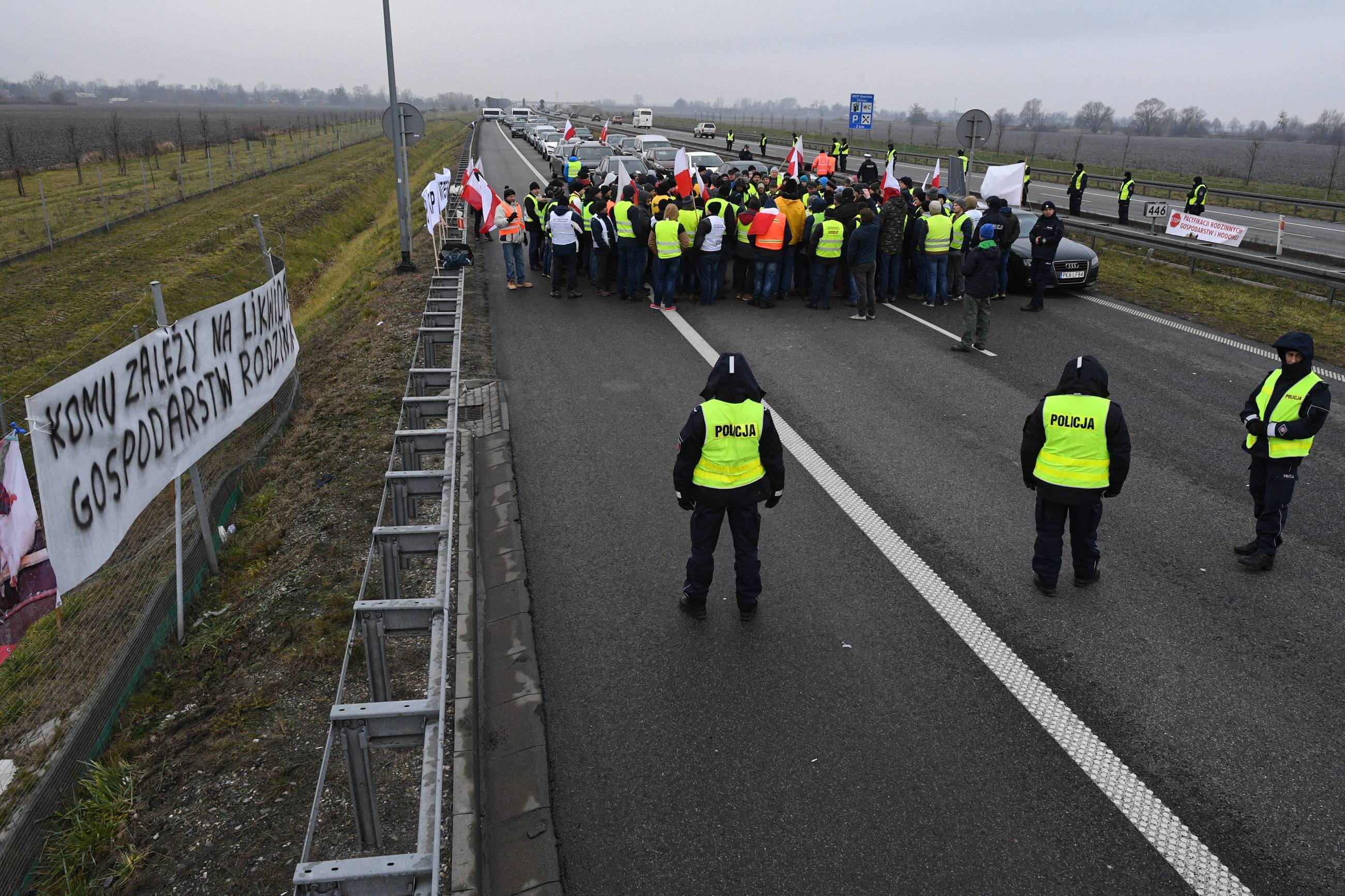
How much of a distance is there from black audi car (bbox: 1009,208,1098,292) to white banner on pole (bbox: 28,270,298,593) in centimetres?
1308

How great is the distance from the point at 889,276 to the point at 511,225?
21.8 ft

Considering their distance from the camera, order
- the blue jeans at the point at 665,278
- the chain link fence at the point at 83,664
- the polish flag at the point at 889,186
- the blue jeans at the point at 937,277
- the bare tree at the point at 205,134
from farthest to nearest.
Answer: the bare tree at the point at 205,134 → the polish flag at the point at 889,186 → the blue jeans at the point at 937,277 → the blue jeans at the point at 665,278 → the chain link fence at the point at 83,664

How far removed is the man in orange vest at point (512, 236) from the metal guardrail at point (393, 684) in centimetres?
832

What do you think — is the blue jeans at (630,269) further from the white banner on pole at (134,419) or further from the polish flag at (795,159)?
the white banner on pole at (134,419)

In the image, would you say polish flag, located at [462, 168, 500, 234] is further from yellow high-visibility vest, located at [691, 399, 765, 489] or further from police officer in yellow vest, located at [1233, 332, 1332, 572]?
police officer in yellow vest, located at [1233, 332, 1332, 572]

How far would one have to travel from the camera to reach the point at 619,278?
16094 millimetres

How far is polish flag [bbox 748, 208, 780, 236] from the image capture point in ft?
48.4

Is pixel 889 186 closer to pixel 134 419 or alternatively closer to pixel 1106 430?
pixel 1106 430

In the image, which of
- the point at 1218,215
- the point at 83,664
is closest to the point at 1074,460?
the point at 83,664

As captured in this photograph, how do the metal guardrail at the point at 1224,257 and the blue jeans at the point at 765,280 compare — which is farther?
the blue jeans at the point at 765,280

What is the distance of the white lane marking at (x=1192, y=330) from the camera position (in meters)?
12.3

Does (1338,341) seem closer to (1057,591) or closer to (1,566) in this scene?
(1057,591)

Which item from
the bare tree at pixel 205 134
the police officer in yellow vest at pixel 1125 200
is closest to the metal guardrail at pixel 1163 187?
the police officer in yellow vest at pixel 1125 200

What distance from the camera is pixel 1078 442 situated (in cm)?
638
